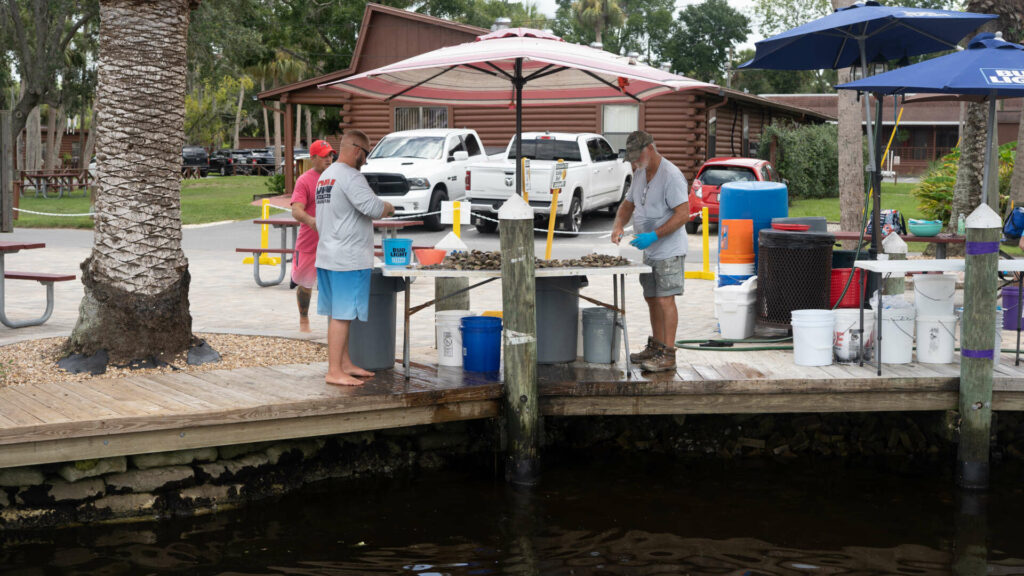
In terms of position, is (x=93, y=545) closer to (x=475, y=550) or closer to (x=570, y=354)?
(x=475, y=550)

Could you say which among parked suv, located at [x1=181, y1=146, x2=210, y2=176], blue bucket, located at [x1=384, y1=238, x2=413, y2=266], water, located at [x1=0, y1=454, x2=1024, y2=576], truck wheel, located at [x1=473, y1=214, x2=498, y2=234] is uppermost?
parked suv, located at [x1=181, y1=146, x2=210, y2=176]

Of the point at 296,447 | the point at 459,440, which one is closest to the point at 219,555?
the point at 296,447

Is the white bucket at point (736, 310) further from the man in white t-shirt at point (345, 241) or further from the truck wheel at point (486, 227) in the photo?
the truck wheel at point (486, 227)

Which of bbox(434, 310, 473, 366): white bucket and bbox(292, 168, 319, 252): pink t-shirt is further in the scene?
bbox(292, 168, 319, 252): pink t-shirt

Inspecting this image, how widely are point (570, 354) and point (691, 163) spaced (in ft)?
59.4

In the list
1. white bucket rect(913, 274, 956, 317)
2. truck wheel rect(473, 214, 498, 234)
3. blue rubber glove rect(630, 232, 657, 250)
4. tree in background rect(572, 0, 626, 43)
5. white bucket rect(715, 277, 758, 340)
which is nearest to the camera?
blue rubber glove rect(630, 232, 657, 250)

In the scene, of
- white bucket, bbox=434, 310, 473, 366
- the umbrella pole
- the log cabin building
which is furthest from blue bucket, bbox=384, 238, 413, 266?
the log cabin building

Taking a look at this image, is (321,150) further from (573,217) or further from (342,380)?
(573,217)

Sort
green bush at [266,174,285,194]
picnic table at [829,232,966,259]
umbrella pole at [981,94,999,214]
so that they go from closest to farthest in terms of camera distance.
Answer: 1. umbrella pole at [981,94,999,214]
2. picnic table at [829,232,966,259]
3. green bush at [266,174,285,194]

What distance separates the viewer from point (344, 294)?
6512 mm

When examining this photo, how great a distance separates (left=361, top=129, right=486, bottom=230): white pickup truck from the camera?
18875 millimetres

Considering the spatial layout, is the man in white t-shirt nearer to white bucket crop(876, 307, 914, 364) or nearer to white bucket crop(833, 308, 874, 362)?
white bucket crop(833, 308, 874, 362)

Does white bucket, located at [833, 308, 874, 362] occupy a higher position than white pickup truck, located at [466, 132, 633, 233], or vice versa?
white pickup truck, located at [466, 132, 633, 233]

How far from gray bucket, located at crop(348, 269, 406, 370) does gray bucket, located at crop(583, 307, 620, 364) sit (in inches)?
52.0
